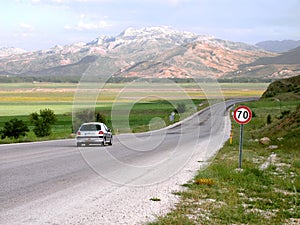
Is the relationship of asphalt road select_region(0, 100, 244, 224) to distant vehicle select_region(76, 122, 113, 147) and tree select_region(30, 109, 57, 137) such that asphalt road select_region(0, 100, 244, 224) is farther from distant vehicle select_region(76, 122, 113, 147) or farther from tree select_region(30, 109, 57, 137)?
tree select_region(30, 109, 57, 137)

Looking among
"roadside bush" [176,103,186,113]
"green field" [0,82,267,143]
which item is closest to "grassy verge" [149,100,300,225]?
"green field" [0,82,267,143]

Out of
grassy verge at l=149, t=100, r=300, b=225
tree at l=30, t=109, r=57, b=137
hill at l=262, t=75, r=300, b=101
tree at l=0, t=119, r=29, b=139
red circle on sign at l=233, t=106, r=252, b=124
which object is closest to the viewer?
grassy verge at l=149, t=100, r=300, b=225

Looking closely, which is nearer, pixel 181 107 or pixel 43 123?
pixel 43 123

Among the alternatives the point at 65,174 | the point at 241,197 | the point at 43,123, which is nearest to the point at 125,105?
the point at 65,174

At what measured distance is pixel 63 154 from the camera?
2108 cm

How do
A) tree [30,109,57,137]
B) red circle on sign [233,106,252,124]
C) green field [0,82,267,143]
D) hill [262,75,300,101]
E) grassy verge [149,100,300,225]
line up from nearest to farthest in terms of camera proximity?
1. grassy verge [149,100,300,225]
2. red circle on sign [233,106,252,124]
3. green field [0,82,267,143]
4. tree [30,109,57,137]
5. hill [262,75,300,101]

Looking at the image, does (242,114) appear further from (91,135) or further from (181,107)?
(181,107)

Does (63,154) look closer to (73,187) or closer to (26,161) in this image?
(26,161)

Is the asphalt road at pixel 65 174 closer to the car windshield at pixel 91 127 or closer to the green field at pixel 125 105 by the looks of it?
the green field at pixel 125 105

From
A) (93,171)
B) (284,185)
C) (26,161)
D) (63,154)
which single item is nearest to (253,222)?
(284,185)

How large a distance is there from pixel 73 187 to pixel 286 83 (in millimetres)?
129435

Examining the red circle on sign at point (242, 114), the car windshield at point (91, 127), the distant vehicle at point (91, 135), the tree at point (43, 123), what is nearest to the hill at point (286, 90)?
the tree at point (43, 123)

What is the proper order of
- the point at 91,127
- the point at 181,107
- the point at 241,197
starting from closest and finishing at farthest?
the point at 241,197 < the point at 91,127 < the point at 181,107

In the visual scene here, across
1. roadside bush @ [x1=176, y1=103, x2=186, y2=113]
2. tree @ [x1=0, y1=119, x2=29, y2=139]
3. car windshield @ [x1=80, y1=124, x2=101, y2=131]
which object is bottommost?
tree @ [x1=0, y1=119, x2=29, y2=139]
